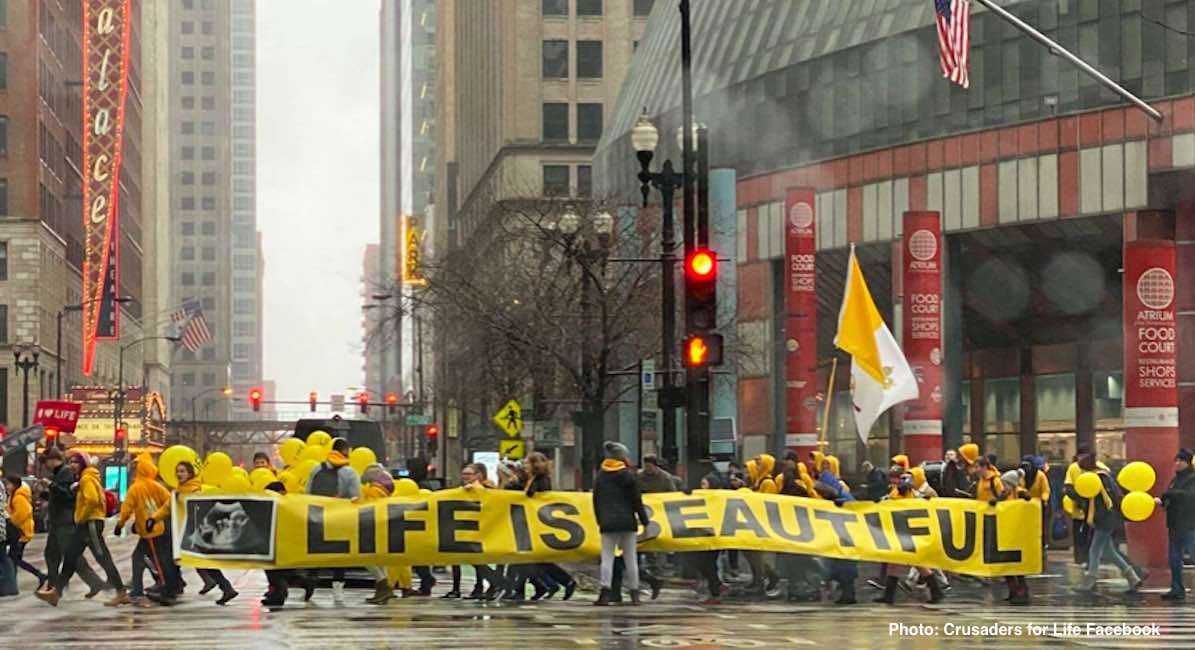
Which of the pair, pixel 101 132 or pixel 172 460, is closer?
pixel 172 460

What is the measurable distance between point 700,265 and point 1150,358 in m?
6.83

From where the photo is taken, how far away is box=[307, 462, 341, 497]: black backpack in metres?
24.8

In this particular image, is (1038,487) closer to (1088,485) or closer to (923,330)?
(1088,485)

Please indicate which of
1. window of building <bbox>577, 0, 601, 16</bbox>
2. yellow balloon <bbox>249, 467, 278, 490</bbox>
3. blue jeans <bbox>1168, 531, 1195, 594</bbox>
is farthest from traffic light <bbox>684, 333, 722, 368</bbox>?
window of building <bbox>577, 0, 601, 16</bbox>

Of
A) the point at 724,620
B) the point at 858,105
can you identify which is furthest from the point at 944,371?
the point at 724,620

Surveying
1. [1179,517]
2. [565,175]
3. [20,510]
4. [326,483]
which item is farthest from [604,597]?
[565,175]

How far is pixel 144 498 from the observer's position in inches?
928

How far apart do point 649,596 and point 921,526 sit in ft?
11.3

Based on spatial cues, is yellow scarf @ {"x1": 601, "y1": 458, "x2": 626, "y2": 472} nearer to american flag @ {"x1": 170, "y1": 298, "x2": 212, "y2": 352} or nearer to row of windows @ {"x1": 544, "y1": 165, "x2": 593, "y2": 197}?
row of windows @ {"x1": 544, "y1": 165, "x2": 593, "y2": 197}

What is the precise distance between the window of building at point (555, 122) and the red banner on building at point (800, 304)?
55.8 m

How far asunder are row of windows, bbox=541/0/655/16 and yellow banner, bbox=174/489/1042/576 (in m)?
87.2

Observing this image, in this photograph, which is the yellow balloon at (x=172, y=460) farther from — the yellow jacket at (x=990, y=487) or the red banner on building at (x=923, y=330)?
the red banner on building at (x=923, y=330)

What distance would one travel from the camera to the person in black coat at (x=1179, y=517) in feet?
78.2

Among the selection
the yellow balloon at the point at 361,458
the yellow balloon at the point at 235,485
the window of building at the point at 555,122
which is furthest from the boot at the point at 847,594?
the window of building at the point at 555,122
